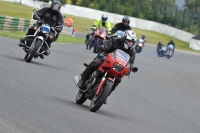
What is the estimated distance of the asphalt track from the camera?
338 inches

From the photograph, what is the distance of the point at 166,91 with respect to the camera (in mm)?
18969

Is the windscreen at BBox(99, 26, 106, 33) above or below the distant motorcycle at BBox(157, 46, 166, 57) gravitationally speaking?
above

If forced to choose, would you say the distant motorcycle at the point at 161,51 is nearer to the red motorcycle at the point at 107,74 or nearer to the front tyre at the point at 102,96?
the red motorcycle at the point at 107,74

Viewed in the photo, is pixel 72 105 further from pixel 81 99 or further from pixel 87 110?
pixel 81 99

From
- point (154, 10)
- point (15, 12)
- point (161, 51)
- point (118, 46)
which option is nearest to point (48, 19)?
point (118, 46)

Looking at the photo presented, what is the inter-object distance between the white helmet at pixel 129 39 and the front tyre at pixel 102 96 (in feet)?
2.54

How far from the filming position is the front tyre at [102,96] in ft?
35.7

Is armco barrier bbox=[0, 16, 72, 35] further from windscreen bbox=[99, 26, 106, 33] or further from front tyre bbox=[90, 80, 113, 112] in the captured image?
front tyre bbox=[90, 80, 113, 112]

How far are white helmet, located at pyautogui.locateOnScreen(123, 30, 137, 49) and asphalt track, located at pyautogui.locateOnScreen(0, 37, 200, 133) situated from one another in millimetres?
1201

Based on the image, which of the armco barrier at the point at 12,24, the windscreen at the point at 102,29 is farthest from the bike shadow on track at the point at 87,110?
the armco barrier at the point at 12,24

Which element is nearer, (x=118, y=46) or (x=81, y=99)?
(x=118, y=46)

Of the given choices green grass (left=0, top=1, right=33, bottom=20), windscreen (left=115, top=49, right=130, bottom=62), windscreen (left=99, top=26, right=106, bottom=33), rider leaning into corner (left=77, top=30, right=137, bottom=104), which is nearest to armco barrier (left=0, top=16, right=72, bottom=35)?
windscreen (left=99, top=26, right=106, bottom=33)

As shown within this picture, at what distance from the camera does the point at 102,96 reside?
35.7 feet

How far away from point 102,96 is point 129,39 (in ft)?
3.61
